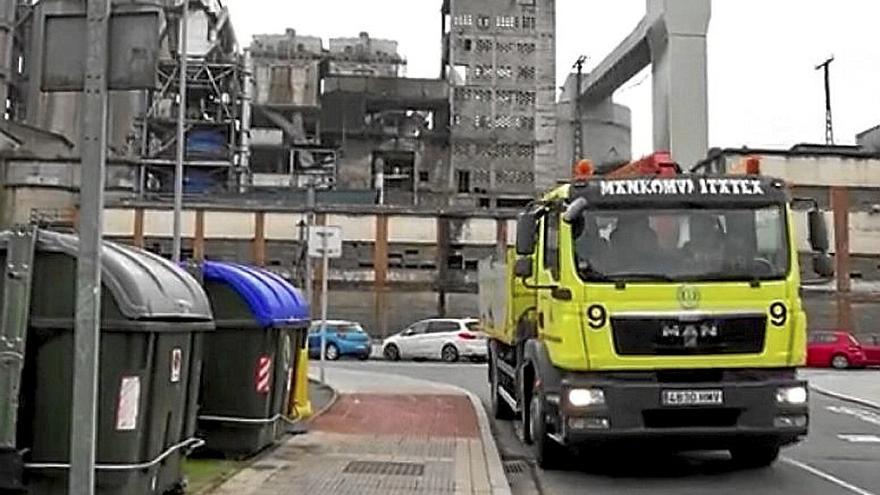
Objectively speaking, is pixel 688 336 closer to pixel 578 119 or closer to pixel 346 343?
pixel 346 343

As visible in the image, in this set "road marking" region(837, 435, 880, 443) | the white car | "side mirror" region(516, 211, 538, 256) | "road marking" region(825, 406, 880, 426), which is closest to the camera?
"side mirror" region(516, 211, 538, 256)

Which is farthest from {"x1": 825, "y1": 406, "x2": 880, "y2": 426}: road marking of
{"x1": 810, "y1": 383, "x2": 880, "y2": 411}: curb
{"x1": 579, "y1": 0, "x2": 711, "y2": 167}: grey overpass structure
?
{"x1": 579, "y1": 0, "x2": 711, "y2": 167}: grey overpass structure

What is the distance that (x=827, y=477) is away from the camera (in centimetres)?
1242

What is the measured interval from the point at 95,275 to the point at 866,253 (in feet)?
176

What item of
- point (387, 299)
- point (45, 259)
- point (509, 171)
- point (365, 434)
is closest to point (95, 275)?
point (45, 259)

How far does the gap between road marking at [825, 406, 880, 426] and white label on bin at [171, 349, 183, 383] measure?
44.4ft

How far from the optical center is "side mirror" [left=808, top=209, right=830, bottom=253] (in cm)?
1189

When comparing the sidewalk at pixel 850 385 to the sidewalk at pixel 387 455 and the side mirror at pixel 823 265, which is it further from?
the side mirror at pixel 823 265

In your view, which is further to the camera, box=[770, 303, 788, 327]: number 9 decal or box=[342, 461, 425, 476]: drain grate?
box=[342, 461, 425, 476]: drain grate

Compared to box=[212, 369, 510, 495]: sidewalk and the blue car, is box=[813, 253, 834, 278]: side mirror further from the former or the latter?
the blue car

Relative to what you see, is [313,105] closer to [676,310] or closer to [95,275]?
[676,310]

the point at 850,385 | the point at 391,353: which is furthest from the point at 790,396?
the point at 391,353

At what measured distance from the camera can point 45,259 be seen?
775 cm

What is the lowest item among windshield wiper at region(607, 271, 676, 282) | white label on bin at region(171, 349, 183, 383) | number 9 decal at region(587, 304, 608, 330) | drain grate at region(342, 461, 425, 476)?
drain grate at region(342, 461, 425, 476)
